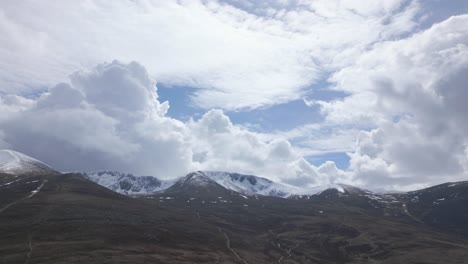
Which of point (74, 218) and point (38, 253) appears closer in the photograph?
point (38, 253)

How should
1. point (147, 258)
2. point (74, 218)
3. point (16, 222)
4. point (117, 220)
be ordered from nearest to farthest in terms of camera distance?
1. point (147, 258)
2. point (16, 222)
3. point (74, 218)
4. point (117, 220)

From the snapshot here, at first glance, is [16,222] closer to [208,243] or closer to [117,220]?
[117,220]

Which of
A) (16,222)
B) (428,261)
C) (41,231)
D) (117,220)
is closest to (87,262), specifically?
(41,231)

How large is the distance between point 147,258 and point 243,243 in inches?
3047

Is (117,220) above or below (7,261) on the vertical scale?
above

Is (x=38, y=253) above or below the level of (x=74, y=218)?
below

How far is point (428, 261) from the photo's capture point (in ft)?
647

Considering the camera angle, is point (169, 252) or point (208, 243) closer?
point (169, 252)

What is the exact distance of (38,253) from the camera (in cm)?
11738

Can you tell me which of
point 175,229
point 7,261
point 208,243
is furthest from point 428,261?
point 7,261

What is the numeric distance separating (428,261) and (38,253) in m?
159

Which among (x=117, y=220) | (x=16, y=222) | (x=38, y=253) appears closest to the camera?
(x=38, y=253)

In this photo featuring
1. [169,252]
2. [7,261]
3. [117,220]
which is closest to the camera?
[7,261]

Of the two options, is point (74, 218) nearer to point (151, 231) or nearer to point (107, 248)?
point (151, 231)
